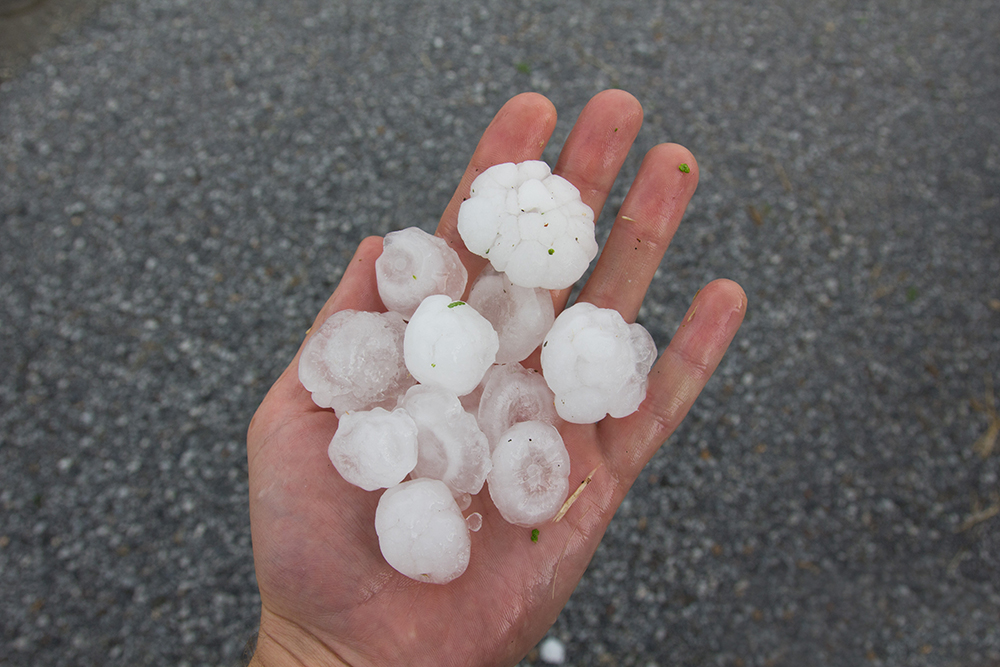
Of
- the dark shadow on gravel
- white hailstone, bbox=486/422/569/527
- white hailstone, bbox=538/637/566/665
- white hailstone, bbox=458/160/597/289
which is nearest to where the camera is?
white hailstone, bbox=486/422/569/527

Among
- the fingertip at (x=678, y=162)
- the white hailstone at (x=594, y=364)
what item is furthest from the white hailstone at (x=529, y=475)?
the fingertip at (x=678, y=162)

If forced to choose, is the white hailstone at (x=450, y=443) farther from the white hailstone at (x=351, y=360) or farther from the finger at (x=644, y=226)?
the finger at (x=644, y=226)

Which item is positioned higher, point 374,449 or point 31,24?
point 374,449

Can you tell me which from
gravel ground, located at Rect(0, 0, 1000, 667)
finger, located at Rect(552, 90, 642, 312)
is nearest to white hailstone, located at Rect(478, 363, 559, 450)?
finger, located at Rect(552, 90, 642, 312)

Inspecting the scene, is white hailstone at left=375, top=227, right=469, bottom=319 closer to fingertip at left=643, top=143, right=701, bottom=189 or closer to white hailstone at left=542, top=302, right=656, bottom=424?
white hailstone at left=542, top=302, right=656, bottom=424

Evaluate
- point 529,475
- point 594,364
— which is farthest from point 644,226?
point 529,475

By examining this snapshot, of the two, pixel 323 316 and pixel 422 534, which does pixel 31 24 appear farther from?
pixel 422 534
